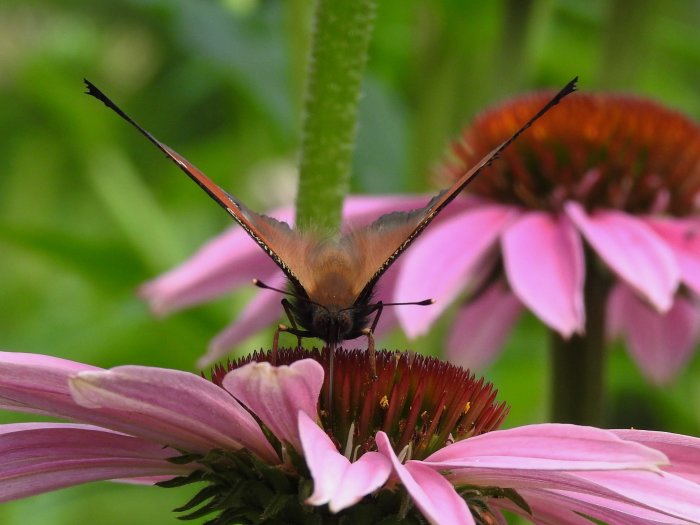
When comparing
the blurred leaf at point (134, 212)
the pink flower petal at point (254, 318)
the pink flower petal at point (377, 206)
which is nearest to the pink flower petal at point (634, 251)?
the pink flower petal at point (377, 206)

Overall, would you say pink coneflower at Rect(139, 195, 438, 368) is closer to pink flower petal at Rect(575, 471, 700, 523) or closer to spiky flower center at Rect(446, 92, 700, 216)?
spiky flower center at Rect(446, 92, 700, 216)

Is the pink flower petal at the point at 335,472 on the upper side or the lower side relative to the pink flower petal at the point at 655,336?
lower

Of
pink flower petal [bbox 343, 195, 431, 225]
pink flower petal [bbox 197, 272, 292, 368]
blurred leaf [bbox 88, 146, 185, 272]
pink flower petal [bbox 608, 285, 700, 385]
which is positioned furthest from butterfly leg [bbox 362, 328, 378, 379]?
blurred leaf [bbox 88, 146, 185, 272]

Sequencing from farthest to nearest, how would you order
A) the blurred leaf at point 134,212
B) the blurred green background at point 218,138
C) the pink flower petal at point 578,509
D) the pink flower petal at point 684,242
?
the blurred leaf at point 134,212 → the blurred green background at point 218,138 → the pink flower petal at point 684,242 → the pink flower petal at point 578,509

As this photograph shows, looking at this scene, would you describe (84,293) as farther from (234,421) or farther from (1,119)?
(234,421)

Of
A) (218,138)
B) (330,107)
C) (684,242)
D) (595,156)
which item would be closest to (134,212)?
(218,138)

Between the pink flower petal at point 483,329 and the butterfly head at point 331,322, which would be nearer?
the butterfly head at point 331,322

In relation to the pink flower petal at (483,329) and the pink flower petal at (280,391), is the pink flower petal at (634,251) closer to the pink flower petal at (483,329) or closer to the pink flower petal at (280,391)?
the pink flower petal at (483,329)
